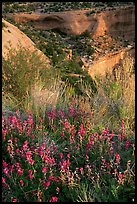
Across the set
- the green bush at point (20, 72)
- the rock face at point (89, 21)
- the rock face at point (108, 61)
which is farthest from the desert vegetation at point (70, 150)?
the rock face at point (89, 21)

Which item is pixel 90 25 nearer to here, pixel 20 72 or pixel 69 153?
pixel 20 72

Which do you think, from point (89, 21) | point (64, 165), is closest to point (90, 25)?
point (89, 21)

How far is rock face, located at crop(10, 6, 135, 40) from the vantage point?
32.0 meters

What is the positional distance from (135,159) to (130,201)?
528 millimetres

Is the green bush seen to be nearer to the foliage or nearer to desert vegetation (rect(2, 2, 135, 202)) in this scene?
desert vegetation (rect(2, 2, 135, 202))

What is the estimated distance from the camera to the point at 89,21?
108 feet

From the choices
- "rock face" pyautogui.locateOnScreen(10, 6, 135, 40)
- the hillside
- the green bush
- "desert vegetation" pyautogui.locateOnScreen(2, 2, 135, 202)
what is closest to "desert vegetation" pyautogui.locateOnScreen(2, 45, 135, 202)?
"desert vegetation" pyautogui.locateOnScreen(2, 2, 135, 202)

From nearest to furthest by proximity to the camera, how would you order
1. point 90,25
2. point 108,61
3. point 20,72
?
point 20,72 → point 108,61 → point 90,25

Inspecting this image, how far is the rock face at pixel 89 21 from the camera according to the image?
1261 inches

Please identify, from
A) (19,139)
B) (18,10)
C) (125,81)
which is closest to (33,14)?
(18,10)

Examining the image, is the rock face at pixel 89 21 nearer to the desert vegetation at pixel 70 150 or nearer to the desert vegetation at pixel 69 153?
the desert vegetation at pixel 70 150

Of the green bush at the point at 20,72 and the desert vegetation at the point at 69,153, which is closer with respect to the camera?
the desert vegetation at the point at 69,153

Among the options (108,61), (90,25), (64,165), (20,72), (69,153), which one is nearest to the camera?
(64,165)

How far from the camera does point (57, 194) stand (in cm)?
340
